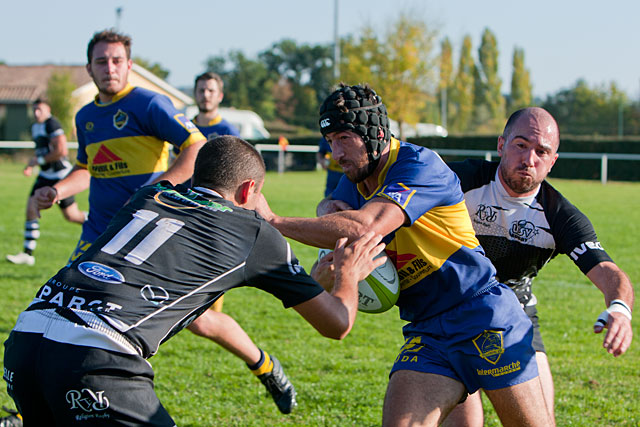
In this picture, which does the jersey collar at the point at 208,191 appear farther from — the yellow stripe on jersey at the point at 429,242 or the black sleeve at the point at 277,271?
the yellow stripe on jersey at the point at 429,242

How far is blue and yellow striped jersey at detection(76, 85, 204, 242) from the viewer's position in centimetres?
550

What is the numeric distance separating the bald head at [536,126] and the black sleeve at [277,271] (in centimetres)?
147

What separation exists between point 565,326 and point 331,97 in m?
4.69

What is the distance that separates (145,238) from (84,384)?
60cm

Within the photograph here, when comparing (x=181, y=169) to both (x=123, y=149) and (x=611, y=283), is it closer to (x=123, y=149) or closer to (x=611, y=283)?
(x=123, y=149)

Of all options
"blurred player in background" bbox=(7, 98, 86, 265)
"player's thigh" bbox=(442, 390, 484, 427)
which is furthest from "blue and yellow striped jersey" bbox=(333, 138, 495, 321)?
"blurred player in background" bbox=(7, 98, 86, 265)

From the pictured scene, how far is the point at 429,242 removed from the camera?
342 cm

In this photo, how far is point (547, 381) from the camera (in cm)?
366

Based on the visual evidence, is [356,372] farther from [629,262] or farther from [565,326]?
[629,262]

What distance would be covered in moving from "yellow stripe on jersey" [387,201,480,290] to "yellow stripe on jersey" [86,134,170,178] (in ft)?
9.07

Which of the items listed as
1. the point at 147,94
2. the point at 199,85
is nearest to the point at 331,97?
the point at 147,94

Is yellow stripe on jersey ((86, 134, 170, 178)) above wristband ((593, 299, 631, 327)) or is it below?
above

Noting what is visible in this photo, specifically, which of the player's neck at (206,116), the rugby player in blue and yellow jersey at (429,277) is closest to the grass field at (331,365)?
the rugby player in blue and yellow jersey at (429,277)

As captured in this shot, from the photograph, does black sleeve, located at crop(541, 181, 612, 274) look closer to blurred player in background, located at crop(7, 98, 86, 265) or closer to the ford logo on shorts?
the ford logo on shorts
